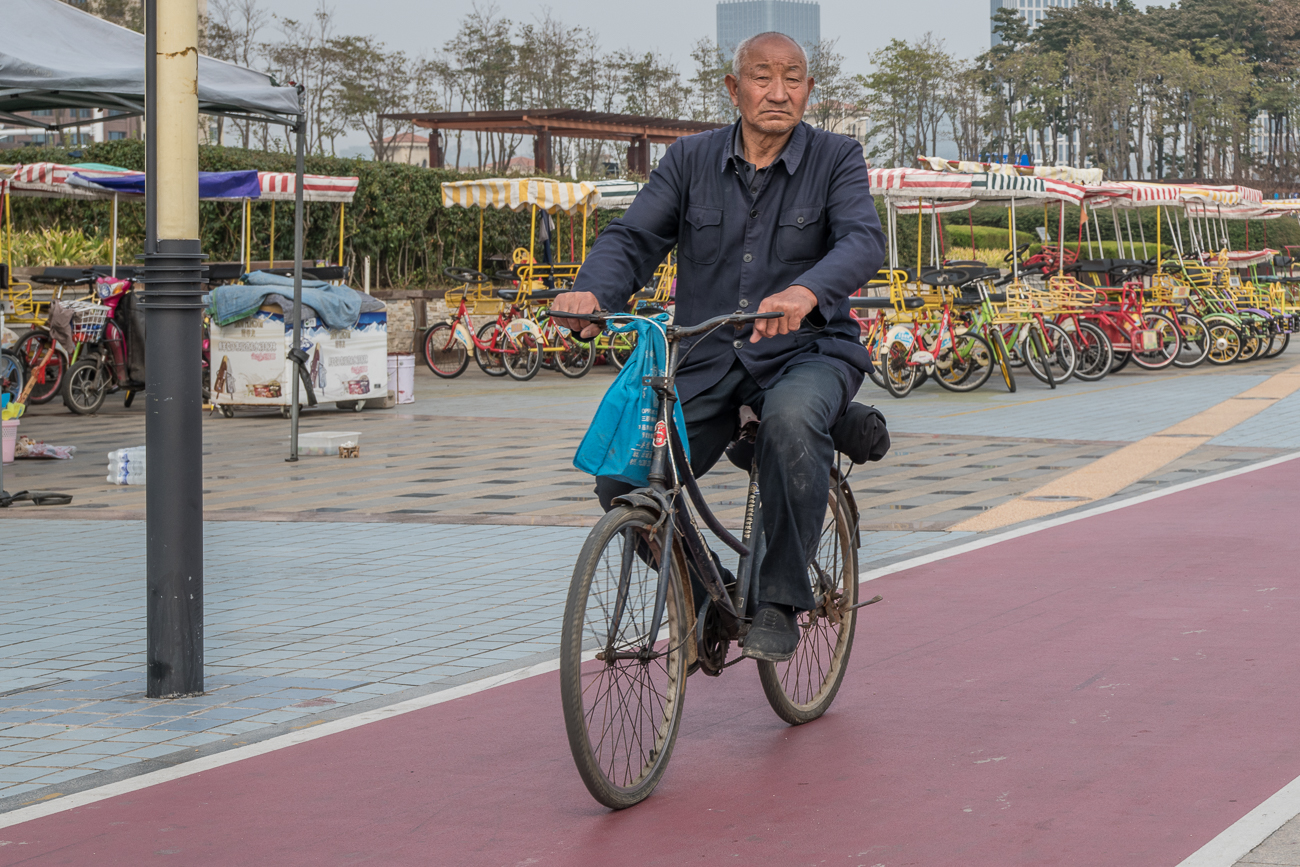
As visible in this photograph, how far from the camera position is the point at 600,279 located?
14.2ft

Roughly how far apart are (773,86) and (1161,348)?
18.3m

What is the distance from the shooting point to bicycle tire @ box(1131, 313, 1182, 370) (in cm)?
2162

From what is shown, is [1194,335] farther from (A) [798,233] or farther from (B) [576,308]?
(B) [576,308]

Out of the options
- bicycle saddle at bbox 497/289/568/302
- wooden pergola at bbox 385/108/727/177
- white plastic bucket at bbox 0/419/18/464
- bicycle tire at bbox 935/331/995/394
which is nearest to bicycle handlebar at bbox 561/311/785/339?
white plastic bucket at bbox 0/419/18/464

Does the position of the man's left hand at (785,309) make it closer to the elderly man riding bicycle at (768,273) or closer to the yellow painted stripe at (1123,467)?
the elderly man riding bicycle at (768,273)

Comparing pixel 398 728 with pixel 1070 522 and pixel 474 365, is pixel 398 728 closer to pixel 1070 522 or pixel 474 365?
pixel 1070 522

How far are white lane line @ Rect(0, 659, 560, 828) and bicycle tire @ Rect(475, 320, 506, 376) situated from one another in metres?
16.0

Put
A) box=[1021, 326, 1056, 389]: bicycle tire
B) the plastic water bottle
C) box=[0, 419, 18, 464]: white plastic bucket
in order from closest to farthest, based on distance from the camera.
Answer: the plastic water bottle, box=[0, 419, 18, 464]: white plastic bucket, box=[1021, 326, 1056, 389]: bicycle tire

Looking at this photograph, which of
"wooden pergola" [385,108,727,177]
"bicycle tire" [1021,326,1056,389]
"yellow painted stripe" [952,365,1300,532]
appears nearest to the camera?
"yellow painted stripe" [952,365,1300,532]

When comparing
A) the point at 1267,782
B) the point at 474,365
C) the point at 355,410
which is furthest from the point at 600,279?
the point at 474,365

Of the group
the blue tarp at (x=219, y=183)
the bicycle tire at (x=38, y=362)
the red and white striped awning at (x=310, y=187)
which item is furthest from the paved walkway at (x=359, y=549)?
the red and white striped awning at (x=310, y=187)

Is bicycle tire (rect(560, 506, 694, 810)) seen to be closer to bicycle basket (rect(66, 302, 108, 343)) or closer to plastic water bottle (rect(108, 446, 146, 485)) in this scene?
plastic water bottle (rect(108, 446, 146, 485))

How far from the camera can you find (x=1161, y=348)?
21.6 meters

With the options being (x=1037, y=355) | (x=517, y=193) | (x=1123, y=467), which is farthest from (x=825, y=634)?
(x=517, y=193)
